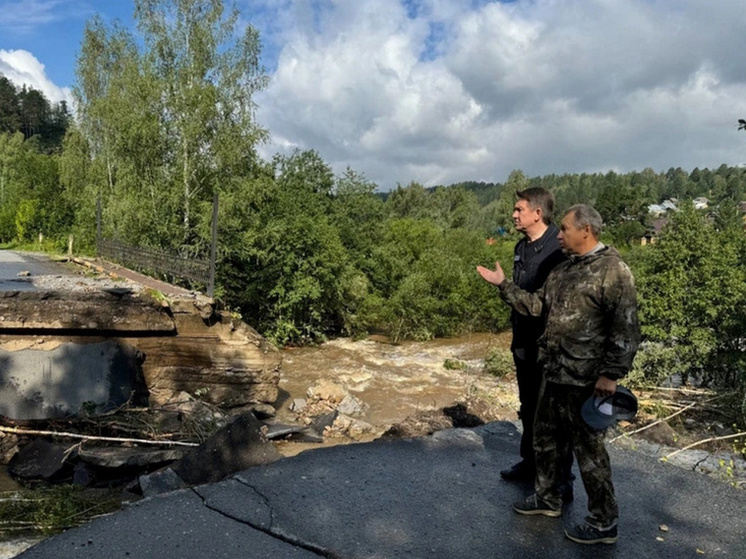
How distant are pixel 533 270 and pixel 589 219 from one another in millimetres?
684

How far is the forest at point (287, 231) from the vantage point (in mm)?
11742

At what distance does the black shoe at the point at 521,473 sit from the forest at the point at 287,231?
5.22m

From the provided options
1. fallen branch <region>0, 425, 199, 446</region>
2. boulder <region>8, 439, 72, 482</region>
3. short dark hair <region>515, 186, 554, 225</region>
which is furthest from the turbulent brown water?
short dark hair <region>515, 186, 554, 225</region>

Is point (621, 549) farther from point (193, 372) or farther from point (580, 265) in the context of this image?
point (193, 372)

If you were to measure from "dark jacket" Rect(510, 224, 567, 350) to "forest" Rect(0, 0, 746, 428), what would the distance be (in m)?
5.62

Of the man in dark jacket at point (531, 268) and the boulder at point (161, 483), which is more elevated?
the man in dark jacket at point (531, 268)

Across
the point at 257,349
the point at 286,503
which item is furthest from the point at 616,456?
the point at 257,349

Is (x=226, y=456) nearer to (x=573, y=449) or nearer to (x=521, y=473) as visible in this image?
(x=521, y=473)

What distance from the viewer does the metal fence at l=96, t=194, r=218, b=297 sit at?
1382 cm

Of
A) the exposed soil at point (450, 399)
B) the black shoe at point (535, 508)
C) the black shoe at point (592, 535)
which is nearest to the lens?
the black shoe at point (592, 535)

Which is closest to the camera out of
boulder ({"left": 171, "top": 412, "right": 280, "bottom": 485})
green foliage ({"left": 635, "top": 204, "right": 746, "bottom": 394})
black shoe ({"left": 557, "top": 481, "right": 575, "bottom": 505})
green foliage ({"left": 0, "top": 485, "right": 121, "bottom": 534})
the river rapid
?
black shoe ({"left": 557, "top": 481, "right": 575, "bottom": 505})

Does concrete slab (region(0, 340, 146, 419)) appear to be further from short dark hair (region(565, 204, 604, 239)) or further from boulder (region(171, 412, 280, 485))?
short dark hair (region(565, 204, 604, 239))

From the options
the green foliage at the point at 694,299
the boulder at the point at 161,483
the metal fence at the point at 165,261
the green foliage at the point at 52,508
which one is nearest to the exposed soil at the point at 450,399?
the green foliage at the point at 694,299

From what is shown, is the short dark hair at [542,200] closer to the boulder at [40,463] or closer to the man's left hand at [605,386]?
the man's left hand at [605,386]
